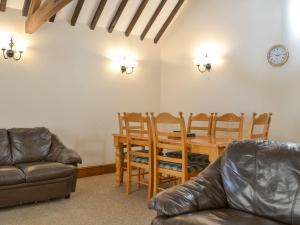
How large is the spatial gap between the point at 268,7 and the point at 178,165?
2.84m

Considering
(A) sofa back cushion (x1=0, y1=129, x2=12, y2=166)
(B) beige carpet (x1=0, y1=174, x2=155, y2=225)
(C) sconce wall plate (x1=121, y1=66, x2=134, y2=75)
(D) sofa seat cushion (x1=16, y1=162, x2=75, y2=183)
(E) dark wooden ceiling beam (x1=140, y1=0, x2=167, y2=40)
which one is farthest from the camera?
(C) sconce wall plate (x1=121, y1=66, x2=134, y2=75)

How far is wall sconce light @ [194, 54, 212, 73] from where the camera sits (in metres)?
5.69

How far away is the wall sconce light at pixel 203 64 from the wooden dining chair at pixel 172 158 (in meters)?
2.07

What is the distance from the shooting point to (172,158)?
3.80m

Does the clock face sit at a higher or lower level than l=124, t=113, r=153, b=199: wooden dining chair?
higher

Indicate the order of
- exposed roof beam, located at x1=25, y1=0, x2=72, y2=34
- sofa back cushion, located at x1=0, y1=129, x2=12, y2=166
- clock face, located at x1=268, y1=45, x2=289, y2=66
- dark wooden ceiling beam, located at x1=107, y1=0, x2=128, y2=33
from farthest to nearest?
dark wooden ceiling beam, located at x1=107, y1=0, x2=128, y2=33
clock face, located at x1=268, y1=45, x2=289, y2=66
sofa back cushion, located at x1=0, y1=129, x2=12, y2=166
exposed roof beam, located at x1=25, y1=0, x2=72, y2=34

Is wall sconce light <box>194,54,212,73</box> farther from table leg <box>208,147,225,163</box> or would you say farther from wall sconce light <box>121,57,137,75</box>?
table leg <box>208,147,225,163</box>

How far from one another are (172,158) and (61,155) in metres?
1.60

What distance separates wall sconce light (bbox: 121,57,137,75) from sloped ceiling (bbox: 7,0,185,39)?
0.58m

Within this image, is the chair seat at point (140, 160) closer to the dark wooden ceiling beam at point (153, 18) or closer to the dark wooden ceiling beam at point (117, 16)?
the dark wooden ceiling beam at point (117, 16)

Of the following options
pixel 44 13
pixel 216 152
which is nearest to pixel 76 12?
pixel 44 13

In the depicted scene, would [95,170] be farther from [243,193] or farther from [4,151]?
[243,193]

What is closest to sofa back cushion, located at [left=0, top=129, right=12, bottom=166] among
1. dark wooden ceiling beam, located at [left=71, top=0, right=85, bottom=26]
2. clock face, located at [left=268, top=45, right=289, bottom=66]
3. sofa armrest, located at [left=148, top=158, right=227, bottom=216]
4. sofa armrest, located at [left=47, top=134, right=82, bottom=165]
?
sofa armrest, located at [left=47, top=134, right=82, bottom=165]

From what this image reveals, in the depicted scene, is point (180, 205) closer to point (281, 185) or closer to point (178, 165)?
point (281, 185)
